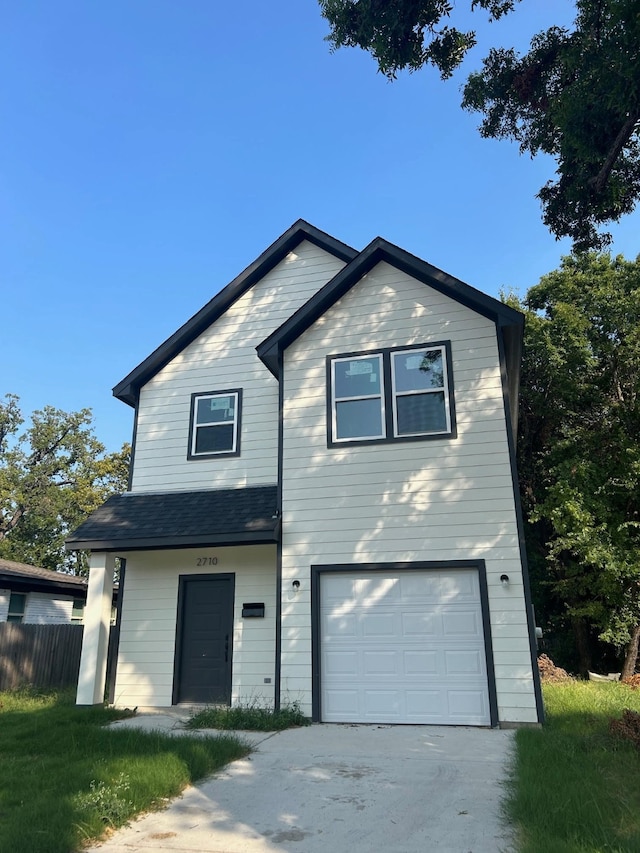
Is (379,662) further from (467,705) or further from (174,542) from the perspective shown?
(174,542)

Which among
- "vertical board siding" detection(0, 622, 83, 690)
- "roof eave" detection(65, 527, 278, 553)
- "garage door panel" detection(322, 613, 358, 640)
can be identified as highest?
"roof eave" detection(65, 527, 278, 553)

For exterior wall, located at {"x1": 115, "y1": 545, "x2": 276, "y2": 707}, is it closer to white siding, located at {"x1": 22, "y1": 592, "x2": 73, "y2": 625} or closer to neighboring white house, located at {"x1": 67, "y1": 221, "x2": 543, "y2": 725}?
neighboring white house, located at {"x1": 67, "y1": 221, "x2": 543, "y2": 725}

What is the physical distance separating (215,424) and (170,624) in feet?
12.7

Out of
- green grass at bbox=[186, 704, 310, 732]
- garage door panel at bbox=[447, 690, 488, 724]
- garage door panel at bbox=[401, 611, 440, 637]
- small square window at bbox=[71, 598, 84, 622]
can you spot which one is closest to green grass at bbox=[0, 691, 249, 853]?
green grass at bbox=[186, 704, 310, 732]

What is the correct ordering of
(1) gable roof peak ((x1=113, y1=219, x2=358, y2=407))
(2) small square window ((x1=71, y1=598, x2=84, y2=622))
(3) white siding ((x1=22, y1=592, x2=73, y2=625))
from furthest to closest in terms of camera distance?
(2) small square window ((x1=71, y1=598, x2=84, y2=622)), (3) white siding ((x1=22, y1=592, x2=73, y2=625)), (1) gable roof peak ((x1=113, y1=219, x2=358, y2=407))

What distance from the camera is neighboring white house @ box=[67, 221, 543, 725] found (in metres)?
8.71

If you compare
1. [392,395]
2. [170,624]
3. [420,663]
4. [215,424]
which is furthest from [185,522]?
[420,663]

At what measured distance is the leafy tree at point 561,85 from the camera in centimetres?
Answer: 673

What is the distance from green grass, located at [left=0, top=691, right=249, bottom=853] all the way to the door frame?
2112mm

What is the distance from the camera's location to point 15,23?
1087cm

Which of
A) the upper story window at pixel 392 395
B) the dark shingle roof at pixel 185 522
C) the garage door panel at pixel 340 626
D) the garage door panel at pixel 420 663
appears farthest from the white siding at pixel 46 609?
the garage door panel at pixel 420 663

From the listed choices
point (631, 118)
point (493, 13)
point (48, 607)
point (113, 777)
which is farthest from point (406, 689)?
point (48, 607)

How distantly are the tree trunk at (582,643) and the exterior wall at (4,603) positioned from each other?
15964 mm

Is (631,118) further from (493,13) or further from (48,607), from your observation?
(48,607)
